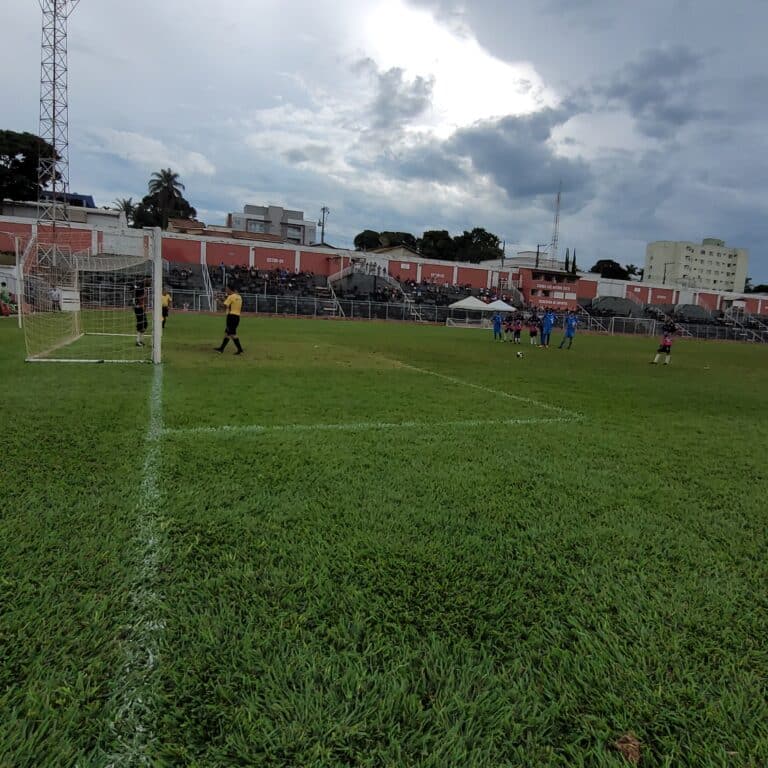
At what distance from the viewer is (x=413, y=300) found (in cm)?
5088

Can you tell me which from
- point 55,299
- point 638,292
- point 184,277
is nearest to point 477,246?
point 638,292

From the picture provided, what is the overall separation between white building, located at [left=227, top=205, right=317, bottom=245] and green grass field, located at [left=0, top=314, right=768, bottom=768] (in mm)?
86598

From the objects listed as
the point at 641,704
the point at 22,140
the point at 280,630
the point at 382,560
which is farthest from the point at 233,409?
the point at 22,140

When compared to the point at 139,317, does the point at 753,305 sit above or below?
above

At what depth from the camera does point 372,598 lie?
102 inches

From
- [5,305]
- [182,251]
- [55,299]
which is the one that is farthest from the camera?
[182,251]

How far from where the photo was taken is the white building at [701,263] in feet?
400

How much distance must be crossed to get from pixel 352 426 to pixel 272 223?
88374mm

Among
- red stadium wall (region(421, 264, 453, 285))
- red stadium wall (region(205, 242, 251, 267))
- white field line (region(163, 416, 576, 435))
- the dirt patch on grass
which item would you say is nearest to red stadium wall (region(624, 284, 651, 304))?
red stadium wall (region(421, 264, 453, 285))

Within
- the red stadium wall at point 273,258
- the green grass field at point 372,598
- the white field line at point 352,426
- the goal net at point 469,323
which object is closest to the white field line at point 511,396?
the white field line at point 352,426

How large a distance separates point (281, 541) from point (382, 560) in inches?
25.2

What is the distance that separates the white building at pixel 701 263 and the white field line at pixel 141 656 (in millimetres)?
135148

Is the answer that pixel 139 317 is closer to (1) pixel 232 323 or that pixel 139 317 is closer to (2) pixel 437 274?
(1) pixel 232 323

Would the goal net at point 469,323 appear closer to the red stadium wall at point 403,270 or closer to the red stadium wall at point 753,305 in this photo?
the red stadium wall at point 403,270
